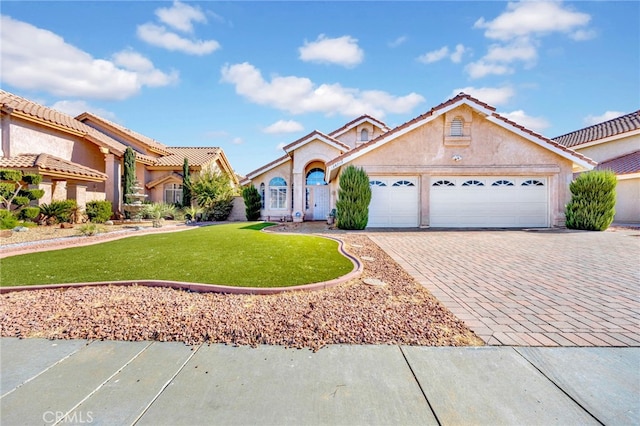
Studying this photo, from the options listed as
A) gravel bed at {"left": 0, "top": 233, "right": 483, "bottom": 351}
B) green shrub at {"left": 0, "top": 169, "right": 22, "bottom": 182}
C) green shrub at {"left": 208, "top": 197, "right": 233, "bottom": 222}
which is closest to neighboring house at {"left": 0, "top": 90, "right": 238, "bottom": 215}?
green shrub at {"left": 0, "top": 169, "right": 22, "bottom": 182}

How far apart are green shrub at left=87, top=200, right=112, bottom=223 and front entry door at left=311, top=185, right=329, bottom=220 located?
13.9 metres

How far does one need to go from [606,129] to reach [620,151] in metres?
2.67

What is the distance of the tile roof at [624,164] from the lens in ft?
62.3

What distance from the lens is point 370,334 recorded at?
12.3ft

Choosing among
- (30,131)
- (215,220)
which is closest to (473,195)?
(215,220)

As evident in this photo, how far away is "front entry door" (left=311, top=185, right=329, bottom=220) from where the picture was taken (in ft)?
73.3

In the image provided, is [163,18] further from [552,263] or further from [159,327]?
[552,263]

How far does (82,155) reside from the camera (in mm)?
21547

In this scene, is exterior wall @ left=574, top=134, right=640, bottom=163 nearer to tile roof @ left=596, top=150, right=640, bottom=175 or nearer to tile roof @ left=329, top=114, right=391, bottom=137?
tile roof @ left=596, top=150, right=640, bottom=175

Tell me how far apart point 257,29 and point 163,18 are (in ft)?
11.6

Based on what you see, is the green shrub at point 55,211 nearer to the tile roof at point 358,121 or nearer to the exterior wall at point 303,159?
the exterior wall at point 303,159

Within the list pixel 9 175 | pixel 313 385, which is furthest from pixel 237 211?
pixel 313 385

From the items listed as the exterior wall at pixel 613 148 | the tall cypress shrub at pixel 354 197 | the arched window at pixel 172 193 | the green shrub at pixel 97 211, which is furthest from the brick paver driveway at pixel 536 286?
the arched window at pixel 172 193

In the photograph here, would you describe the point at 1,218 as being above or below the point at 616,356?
above
